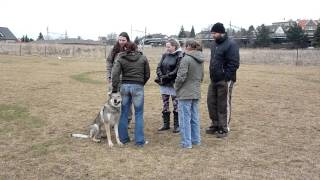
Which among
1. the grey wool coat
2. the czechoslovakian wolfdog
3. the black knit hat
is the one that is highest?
the black knit hat

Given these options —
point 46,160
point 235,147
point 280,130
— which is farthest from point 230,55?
point 46,160

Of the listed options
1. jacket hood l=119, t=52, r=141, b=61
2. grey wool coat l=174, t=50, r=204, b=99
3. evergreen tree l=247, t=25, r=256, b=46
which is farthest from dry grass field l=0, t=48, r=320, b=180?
evergreen tree l=247, t=25, r=256, b=46

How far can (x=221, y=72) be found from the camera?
8.00 meters

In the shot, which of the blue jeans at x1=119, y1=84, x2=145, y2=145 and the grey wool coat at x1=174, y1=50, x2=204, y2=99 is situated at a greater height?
the grey wool coat at x1=174, y1=50, x2=204, y2=99

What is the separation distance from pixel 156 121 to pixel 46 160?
358cm

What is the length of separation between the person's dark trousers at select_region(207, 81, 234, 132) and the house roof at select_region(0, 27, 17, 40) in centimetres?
9301

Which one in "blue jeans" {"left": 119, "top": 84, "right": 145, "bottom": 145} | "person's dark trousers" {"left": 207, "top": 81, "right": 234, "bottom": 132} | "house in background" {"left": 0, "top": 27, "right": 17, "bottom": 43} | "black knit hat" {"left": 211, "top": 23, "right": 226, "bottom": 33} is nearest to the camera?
"blue jeans" {"left": 119, "top": 84, "right": 145, "bottom": 145}

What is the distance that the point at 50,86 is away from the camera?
53.6 ft

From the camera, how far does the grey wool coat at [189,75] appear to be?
7328mm

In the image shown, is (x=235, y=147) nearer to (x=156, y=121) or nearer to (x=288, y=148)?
(x=288, y=148)

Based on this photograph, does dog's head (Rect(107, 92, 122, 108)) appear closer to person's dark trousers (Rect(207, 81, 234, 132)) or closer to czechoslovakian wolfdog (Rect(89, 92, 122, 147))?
czechoslovakian wolfdog (Rect(89, 92, 122, 147))

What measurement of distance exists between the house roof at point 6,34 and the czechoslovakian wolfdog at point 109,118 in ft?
305

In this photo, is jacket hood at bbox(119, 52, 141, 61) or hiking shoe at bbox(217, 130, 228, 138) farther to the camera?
hiking shoe at bbox(217, 130, 228, 138)

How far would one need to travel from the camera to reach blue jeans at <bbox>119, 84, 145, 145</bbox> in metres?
7.46
